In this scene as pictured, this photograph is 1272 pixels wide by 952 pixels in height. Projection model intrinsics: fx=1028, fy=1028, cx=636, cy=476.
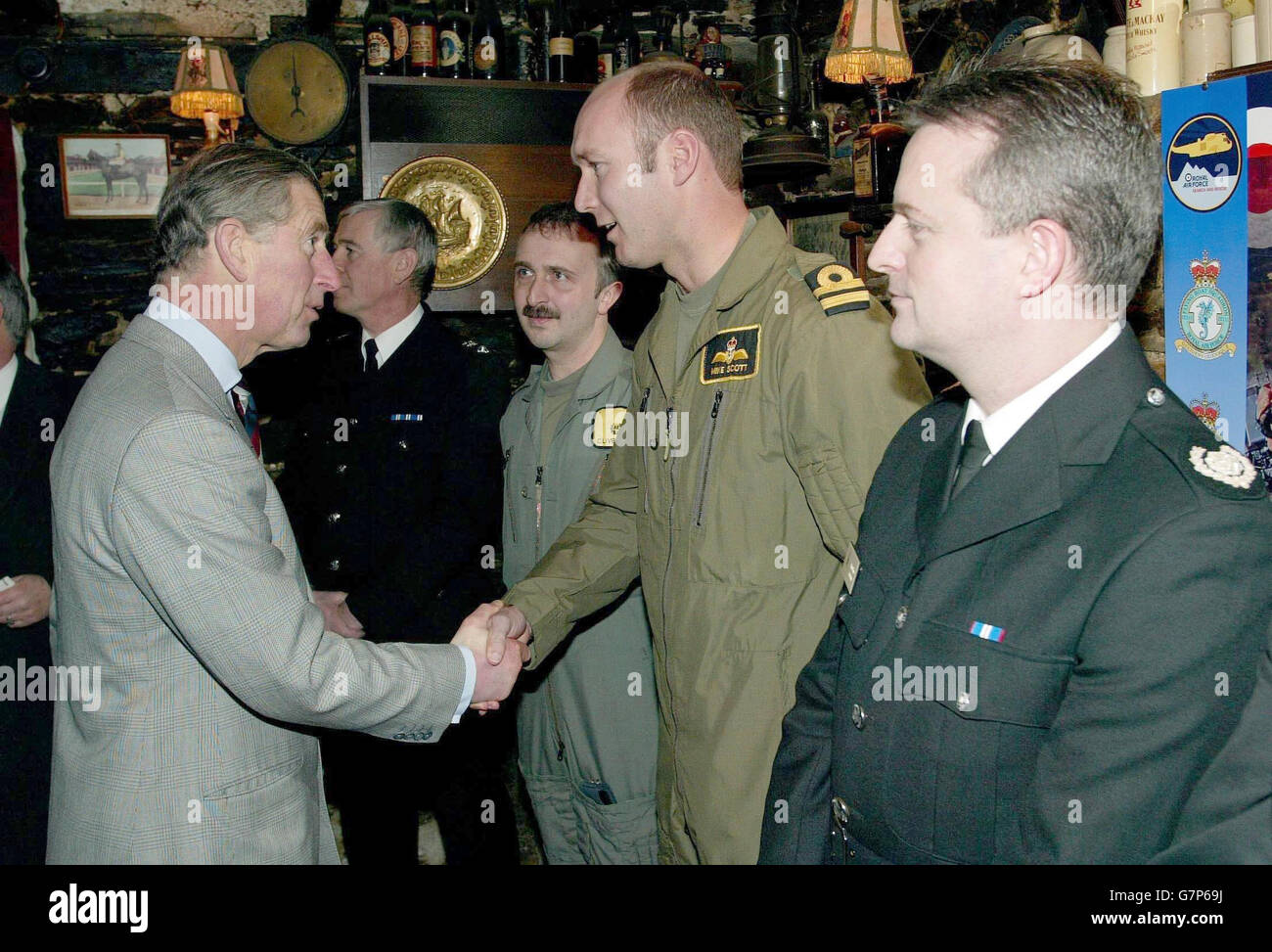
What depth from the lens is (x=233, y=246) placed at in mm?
1780

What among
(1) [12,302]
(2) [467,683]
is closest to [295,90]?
(1) [12,302]

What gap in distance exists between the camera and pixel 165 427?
59.3 inches

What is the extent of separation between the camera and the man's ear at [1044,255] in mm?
1195

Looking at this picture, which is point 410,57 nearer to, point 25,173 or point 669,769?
point 25,173

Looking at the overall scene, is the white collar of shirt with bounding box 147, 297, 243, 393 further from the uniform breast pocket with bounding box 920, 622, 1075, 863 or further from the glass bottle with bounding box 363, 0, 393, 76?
the glass bottle with bounding box 363, 0, 393, 76

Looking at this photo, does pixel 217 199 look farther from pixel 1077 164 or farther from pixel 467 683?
pixel 1077 164

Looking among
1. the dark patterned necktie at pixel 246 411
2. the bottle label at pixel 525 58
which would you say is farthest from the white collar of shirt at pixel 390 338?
the bottle label at pixel 525 58

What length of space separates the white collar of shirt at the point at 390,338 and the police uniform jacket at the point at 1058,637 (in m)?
2.07

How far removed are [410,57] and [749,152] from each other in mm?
1397

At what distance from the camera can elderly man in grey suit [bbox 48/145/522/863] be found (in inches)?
59.4

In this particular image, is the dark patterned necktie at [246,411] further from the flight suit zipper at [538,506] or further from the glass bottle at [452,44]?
the glass bottle at [452,44]

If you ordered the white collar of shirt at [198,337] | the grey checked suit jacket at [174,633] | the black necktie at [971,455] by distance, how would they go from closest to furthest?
the black necktie at [971,455] → the grey checked suit jacket at [174,633] → the white collar of shirt at [198,337]

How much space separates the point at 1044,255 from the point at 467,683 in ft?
3.96
